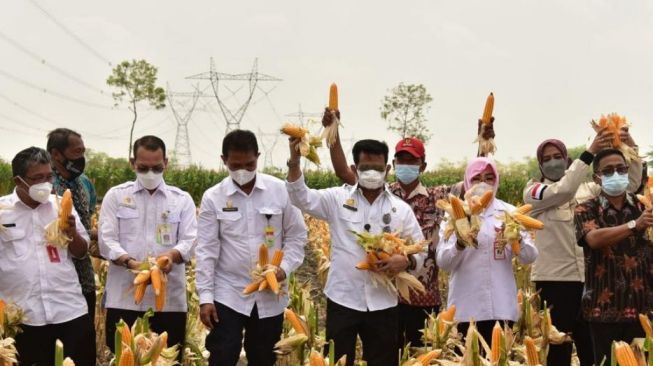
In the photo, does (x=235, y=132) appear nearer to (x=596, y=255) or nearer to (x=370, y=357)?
(x=370, y=357)

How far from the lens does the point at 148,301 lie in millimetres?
4773

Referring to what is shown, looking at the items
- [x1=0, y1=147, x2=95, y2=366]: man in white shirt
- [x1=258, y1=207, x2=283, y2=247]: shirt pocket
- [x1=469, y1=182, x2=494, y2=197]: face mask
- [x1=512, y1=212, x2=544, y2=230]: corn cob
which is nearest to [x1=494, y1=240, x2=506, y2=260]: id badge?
[x1=512, y1=212, x2=544, y2=230]: corn cob

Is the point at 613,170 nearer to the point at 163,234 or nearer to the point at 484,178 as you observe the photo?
the point at 484,178

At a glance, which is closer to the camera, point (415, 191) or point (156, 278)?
point (156, 278)

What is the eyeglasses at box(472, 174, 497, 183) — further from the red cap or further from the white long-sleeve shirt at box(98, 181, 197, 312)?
the white long-sleeve shirt at box(98, 181, 197, 312)

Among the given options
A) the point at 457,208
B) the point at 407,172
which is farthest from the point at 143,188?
the point at 457,208

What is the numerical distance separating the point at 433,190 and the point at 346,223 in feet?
3.45

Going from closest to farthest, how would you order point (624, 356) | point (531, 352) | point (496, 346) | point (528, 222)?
point (624, 356) < point (496, 346) < point (531, 352) < point (528, 222)

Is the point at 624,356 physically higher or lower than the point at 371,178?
lower

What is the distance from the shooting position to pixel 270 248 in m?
4.63

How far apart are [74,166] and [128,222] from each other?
0.62 meters

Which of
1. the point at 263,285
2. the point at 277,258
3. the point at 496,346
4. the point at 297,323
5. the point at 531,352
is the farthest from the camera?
the point at 277,258

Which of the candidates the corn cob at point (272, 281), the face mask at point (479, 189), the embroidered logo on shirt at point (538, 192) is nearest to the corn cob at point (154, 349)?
the corn cob at point (272, 281)

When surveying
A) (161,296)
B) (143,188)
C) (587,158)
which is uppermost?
(587,158)
